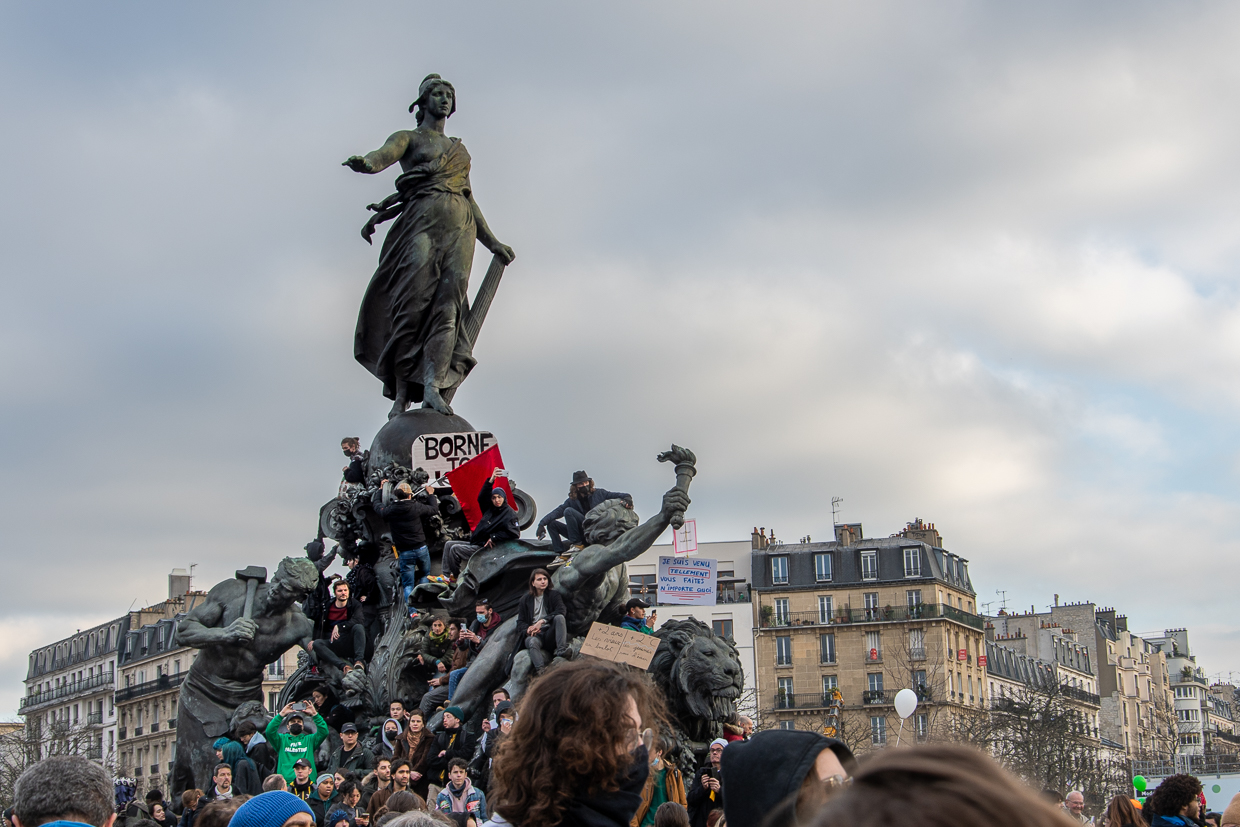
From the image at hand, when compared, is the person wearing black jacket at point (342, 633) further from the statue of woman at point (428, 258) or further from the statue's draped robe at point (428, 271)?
the statue's draped robe at point (428, 271)

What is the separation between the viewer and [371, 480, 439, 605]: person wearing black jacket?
14.4 m

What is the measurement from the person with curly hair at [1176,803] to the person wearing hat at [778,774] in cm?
471

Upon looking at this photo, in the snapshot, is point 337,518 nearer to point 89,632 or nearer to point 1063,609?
point 89,632

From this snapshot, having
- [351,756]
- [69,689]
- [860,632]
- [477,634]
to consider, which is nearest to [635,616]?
[477,634]

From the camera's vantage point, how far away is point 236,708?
1374cm

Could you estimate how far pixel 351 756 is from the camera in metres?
12.3

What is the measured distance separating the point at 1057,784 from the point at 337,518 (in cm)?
3080

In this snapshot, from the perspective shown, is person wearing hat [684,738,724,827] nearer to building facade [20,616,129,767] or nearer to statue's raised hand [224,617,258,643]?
statue's raised hand [224,617,258,643]

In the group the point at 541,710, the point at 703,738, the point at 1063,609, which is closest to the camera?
the point at 541,710

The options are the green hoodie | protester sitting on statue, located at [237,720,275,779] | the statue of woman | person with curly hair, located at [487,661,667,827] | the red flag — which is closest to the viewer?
person with curly hair, located at [487,661,667,827]

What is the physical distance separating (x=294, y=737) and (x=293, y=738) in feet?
0.06

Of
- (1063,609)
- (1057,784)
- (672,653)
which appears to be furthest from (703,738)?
(1063,609)

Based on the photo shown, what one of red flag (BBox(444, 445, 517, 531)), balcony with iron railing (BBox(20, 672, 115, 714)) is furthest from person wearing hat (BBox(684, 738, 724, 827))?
balcony with iron railing (BBox(20, 672, 115, 714))

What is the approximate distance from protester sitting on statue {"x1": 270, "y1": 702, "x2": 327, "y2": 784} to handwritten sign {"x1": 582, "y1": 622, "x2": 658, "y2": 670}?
3347 mm
